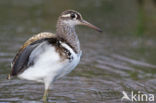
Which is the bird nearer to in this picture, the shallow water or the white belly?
the white belly

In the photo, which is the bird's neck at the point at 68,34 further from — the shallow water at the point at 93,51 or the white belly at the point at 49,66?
the shallow water at the point at 93,51

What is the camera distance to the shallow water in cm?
712

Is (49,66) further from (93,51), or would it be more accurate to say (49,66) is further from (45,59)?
(93,51)

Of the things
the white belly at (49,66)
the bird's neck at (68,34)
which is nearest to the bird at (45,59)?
the white belly at (49,66)

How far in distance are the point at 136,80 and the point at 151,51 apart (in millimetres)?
2336

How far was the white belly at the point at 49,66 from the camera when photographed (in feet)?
20.4

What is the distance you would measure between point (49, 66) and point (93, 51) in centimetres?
396

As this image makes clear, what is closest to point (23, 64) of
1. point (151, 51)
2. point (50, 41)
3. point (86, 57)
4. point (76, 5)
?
point (50, 41)

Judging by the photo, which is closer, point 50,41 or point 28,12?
point 50,41

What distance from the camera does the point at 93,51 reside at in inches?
397

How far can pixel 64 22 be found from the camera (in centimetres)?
667

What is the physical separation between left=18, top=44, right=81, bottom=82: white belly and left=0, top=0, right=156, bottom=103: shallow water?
577 mm

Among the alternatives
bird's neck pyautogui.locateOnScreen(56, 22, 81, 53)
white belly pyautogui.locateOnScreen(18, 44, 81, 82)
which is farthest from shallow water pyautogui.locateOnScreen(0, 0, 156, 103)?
bird's neck pyautogui.locateOnScreen(56, 22, 81, 53)

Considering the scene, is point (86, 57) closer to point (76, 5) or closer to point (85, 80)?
point (85, 80)
